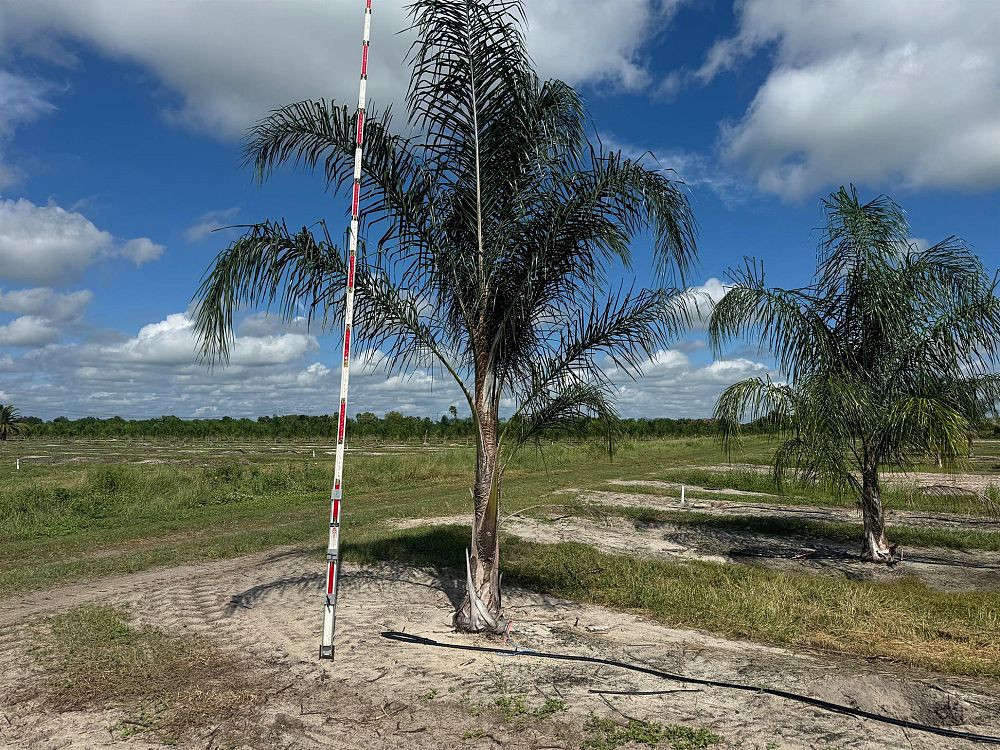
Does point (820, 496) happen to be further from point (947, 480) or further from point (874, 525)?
point (874, 525)

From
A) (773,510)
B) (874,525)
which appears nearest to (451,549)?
(874,525)

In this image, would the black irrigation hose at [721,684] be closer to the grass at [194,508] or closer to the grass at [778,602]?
the grass at [778,602]

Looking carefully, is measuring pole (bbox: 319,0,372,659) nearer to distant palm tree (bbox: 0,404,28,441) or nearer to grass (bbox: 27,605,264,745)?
grass (bbox: 27,605,264,745)

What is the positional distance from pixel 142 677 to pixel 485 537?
3127 mm

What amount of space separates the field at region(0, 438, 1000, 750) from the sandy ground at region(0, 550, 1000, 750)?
24 millimetres

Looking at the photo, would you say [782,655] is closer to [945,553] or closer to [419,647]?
[419,647]

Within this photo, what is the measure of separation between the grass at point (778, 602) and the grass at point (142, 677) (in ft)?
13.2

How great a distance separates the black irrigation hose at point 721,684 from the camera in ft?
14.6

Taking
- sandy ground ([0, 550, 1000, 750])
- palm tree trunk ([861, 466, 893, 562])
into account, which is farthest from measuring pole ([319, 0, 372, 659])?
palm tree trunk ([861, 466, 893, 562])

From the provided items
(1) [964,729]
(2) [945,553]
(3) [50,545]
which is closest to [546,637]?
(1) [964,729]

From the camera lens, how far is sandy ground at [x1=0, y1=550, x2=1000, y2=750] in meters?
4.53

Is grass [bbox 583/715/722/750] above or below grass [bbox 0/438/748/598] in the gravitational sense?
above

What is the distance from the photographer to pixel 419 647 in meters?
6.34

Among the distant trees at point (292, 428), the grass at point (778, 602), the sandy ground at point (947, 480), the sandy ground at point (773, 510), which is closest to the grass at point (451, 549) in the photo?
the grass at point (778, 602)
